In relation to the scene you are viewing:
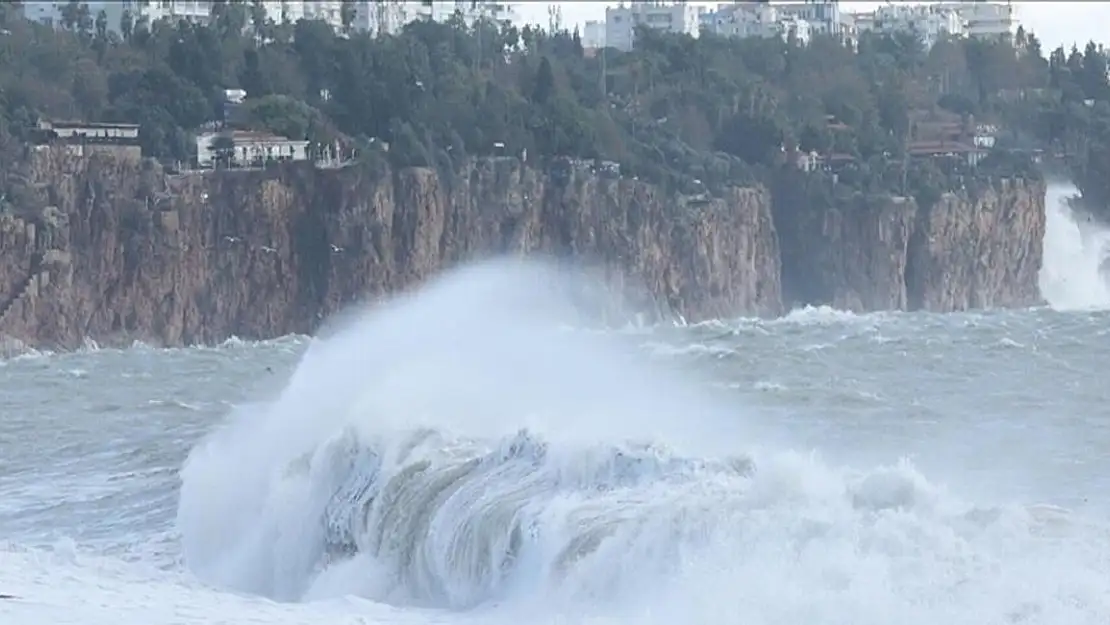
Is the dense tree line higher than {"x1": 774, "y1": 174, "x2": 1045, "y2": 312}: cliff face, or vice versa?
Answer: the dense tree line

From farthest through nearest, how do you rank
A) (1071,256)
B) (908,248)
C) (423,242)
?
1. (1071,256)
2. (908,248)
3. (423,242)

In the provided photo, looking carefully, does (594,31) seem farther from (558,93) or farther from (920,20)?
(558,93)

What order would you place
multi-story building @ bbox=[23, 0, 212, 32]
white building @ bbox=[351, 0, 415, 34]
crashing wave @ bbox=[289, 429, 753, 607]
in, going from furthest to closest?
white building @ bbox=[351, 0, 415, 34]
multi-story building @ bbox=[23, 0, 212, 32]
crashing wave @ bbox=[289, 429, 753, 607]

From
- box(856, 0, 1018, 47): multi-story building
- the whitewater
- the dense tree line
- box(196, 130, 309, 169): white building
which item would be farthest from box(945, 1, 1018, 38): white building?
the whitewater

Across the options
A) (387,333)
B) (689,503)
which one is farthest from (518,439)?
(387,333)

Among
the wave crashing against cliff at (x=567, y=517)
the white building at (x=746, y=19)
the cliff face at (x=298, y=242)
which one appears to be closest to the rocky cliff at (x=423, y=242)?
the cliff face at (x=298, y=242)

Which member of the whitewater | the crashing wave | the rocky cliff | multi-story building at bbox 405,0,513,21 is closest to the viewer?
the whitewater

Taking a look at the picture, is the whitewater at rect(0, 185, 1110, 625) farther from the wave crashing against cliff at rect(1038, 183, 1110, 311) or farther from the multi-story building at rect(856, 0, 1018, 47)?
A: the multi-story building at rect(856, 0, 1018, 47)

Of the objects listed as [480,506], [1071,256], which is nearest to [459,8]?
[1071,256]

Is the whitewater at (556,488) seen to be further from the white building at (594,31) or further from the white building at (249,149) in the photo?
the white building at (594,31)
